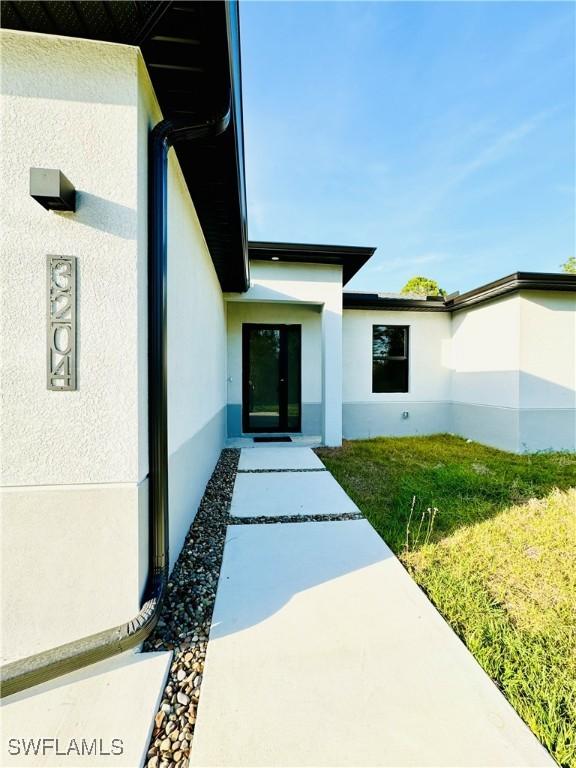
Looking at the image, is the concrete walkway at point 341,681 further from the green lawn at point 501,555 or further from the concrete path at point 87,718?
the concrete path at point 87,718

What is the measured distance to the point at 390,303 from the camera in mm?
7789

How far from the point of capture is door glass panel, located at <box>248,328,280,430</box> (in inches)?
293

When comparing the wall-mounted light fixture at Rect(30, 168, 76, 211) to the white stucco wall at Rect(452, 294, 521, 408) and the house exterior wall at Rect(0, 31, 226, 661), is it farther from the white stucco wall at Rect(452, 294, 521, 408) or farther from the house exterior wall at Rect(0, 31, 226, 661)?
the white stucco wall at Rect(452, 294, 521, 408)

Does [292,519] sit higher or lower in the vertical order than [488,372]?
lower

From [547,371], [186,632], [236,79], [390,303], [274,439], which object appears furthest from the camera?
[390,303]

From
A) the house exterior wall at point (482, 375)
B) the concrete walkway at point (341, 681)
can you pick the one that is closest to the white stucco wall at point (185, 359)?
the concrete walkway at point (341, 681)

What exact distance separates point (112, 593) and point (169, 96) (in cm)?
316

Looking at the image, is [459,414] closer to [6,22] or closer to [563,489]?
[563,489]

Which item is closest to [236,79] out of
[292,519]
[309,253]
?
[292,519]

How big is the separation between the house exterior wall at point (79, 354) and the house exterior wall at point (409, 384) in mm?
6527

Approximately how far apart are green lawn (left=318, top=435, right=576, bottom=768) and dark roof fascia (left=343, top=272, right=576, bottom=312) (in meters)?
3.55

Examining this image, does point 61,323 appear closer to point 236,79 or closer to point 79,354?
point 79,354

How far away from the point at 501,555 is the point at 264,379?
5677 millimetres

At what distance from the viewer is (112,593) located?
1.69m
